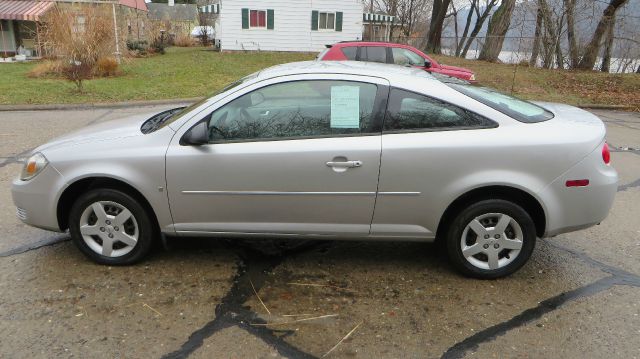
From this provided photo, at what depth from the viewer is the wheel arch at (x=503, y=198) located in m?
3.65

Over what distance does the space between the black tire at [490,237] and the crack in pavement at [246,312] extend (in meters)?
1.30

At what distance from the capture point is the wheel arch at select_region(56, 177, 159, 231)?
3.81 metres

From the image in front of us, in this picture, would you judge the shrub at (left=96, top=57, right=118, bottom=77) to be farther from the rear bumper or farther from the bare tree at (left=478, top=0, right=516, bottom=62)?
the rear bumper

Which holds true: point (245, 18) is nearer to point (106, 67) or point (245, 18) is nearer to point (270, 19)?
point (270, 19)

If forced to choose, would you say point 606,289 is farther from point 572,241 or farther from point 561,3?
point 561,3

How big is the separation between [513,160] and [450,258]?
87 centimetres

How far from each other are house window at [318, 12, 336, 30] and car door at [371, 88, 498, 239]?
83.9ft

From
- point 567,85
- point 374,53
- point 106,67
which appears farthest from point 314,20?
point 374,53

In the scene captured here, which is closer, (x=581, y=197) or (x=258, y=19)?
(x=581, y=197)

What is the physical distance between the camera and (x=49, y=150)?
12.8ft

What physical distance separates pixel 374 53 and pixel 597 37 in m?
12.6

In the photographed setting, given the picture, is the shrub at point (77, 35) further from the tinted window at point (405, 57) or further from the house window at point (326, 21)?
the house window at point (326, 21)

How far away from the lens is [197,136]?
3.62m

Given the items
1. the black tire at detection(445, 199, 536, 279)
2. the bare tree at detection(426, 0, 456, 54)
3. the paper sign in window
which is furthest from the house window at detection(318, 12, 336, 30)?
the black tire at detection(445, 199, 536, 279)
